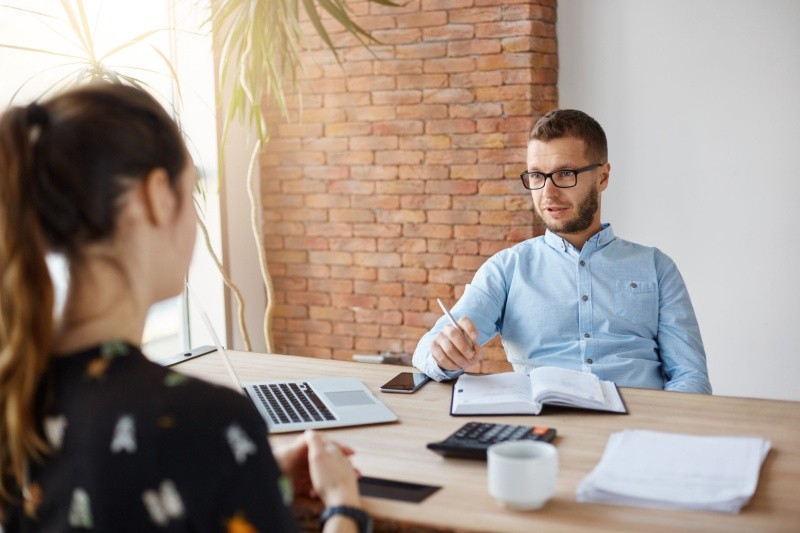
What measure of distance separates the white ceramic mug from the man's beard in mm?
1377

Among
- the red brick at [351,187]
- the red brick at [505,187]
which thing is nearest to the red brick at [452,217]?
the red brick at [505,187]

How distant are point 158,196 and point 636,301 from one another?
1768 millimetres

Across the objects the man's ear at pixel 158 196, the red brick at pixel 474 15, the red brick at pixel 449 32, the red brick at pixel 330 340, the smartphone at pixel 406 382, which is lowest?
the red brick at pixel 330 340

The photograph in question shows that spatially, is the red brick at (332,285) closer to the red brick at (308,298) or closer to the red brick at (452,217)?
the red brick at (308,298)

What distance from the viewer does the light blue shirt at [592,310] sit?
2469mm

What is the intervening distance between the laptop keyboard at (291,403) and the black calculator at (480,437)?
0.31m

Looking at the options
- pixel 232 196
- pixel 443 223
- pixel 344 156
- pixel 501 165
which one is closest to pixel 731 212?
pixel 501 165

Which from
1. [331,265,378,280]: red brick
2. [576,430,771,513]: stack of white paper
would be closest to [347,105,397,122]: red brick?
[331,265,378,280]: red brick

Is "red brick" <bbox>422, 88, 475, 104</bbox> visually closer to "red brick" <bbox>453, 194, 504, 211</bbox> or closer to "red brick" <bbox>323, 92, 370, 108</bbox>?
"red brick" <bbox>323, 92, 370, 108</bbox>

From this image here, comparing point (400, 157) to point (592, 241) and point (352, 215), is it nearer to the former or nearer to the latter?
point (352, 215)

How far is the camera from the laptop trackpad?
191 cm

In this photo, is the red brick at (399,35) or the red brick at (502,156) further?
the red brick at (399,35)

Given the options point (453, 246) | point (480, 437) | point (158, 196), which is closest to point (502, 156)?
point (453, 246)

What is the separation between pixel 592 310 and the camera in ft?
8.38
